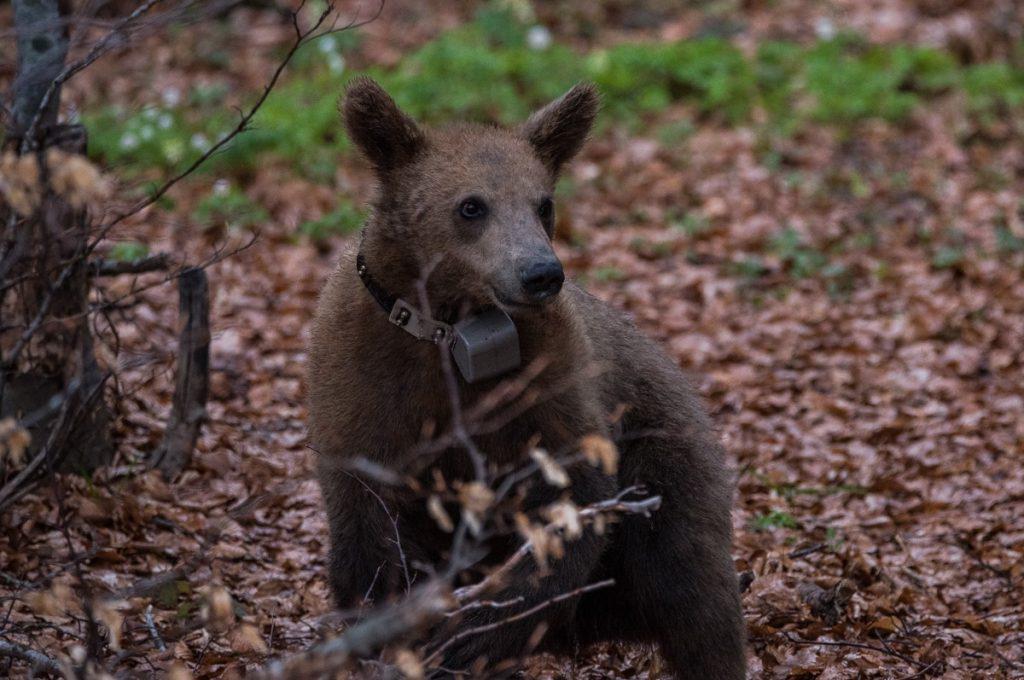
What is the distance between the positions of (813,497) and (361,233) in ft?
11.9

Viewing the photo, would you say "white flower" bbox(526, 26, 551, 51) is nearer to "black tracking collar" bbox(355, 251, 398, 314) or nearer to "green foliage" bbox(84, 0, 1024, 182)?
"green foliage" bbox(84, 0, 1024, 182)

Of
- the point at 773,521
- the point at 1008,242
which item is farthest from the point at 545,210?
the point at 1008,242

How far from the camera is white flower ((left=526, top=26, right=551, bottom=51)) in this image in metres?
13.8

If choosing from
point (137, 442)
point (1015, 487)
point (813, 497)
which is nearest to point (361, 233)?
point (137, 442)

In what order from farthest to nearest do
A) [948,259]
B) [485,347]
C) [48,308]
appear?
1. [948,259]
2. [48,308]
3. [485,347]

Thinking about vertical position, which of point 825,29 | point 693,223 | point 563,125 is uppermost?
point 825,29

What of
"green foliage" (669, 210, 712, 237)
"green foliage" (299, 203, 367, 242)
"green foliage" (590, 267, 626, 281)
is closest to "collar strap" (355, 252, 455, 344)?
"green foliage" (590, 267, 626, 281)

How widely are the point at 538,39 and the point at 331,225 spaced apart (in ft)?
14.5

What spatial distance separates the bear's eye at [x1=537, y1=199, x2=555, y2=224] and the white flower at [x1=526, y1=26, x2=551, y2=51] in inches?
367

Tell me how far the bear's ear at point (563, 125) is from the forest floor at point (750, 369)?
Answer: 1.39m

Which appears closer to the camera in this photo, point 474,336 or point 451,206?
point 474,336

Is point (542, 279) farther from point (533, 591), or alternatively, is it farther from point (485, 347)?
point (533, 591)

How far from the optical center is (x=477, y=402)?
4461mm

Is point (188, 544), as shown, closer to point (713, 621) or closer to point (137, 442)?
point (137, 442)
